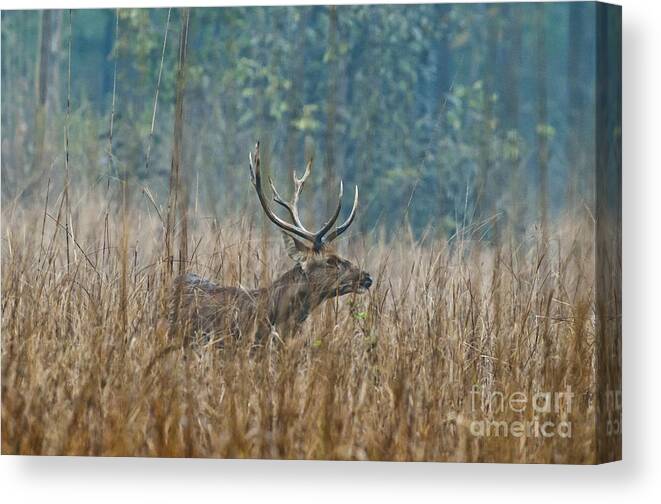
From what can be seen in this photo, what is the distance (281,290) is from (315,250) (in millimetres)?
268

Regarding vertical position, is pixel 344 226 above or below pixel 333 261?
above

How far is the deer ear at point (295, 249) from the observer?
9.43 m

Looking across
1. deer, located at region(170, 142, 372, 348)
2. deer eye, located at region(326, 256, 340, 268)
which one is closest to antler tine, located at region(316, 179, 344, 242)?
deer, located at region(170, 142, 372, 348)

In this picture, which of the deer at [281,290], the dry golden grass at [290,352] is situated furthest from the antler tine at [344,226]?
the dry golden grass at [290,352]

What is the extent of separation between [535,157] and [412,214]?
68 cm

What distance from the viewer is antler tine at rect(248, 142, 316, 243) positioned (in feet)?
31.0

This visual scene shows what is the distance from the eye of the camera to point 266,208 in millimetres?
9484

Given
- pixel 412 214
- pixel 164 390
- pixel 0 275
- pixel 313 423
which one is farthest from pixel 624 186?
pixel 0 275

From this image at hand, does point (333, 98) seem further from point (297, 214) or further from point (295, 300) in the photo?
point (295, 300)

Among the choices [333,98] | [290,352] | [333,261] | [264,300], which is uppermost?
[333,98]

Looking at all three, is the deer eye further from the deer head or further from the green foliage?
the green foliage

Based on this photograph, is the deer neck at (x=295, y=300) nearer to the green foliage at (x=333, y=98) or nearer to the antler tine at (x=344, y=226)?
the antler tine at (x=344, y=226)

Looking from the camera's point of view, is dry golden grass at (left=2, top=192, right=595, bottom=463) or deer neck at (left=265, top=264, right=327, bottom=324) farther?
deer neck at (left=265, top=264, right=327, bottom=324)

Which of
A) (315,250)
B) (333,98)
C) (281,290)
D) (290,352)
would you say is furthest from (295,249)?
(333,98)
